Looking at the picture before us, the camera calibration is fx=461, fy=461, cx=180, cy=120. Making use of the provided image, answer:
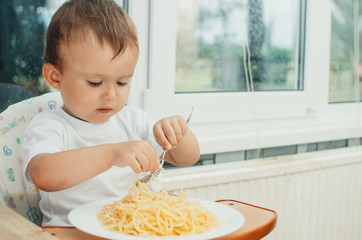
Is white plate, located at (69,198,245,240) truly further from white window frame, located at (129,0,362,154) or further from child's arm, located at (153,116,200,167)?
white window frame, located at (129,0,362,154)

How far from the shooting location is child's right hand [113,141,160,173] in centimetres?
84

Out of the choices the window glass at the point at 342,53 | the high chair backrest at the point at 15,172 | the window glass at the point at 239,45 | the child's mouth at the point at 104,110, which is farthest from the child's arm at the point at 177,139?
the window glass at the point at 342,53

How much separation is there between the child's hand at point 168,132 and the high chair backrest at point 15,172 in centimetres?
32

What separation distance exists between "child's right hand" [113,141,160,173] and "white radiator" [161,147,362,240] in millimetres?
612

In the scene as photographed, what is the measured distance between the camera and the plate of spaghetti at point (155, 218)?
75cm

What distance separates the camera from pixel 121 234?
0.74 m

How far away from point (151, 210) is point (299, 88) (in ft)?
4.66

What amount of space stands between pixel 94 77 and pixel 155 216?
320mm

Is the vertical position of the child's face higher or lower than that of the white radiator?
higher

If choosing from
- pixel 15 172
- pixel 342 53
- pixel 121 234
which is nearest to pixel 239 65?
pixel 342 53

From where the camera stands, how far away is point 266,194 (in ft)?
5.66

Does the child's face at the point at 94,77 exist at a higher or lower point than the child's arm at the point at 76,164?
higher

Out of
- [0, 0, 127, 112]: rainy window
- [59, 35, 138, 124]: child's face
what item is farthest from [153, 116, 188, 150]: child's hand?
[0, 0, 127, 112]: rainy window

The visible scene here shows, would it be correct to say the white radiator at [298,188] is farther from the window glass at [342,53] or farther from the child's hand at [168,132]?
the child's hand at [168,132]
